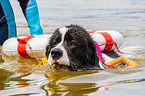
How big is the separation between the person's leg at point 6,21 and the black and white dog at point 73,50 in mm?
2876

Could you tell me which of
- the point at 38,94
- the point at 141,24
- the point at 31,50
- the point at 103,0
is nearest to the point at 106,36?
the point at 31,50

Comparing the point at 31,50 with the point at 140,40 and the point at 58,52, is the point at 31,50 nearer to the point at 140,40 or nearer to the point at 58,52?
the point at 58,52

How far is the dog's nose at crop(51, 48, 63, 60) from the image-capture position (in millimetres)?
3820

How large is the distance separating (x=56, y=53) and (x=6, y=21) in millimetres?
3477

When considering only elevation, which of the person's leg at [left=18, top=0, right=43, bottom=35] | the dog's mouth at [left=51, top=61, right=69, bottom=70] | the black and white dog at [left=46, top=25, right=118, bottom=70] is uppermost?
the person's leg at [left=18, top=0, right=43, bottom=35]

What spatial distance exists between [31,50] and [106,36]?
1.49m

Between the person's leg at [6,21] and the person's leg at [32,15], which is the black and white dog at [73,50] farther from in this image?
the person's leg at [6,21]

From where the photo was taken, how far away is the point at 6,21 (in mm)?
6949

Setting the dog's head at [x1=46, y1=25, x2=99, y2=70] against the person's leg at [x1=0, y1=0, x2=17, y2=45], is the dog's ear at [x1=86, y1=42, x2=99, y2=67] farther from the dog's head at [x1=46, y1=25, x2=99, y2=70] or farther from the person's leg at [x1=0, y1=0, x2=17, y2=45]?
the person's leg at [x1=0, y1=0, x2=17, y2=45]

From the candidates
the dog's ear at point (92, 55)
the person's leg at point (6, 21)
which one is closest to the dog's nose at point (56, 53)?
the dog's ear at point (92, 55)

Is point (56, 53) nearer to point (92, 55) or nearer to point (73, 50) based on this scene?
point (73, 50)

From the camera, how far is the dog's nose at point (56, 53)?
3.82m

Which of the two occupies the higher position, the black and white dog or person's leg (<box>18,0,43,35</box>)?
person's leg (<box>18,0,43,35</box>)

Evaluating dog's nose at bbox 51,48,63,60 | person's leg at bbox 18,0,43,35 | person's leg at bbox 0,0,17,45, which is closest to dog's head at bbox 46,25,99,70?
dog's nose at bbox 51,48,63,60
